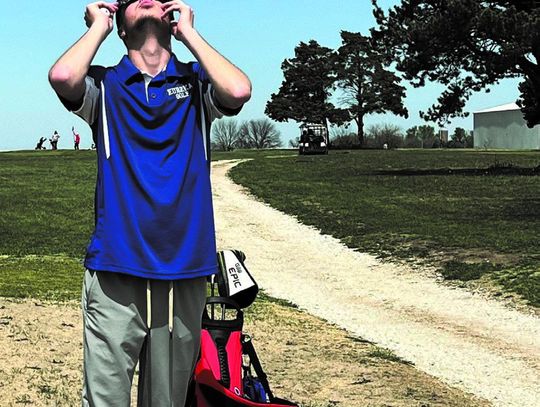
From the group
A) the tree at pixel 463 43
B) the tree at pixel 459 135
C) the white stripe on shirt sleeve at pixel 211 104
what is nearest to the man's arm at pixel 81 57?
the white stripe on shirt sleeve at pixel 211 104

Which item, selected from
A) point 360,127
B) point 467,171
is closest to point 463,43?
point 467,171

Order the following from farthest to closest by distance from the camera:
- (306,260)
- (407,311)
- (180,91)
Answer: (306,260), (407,311), (180,91)

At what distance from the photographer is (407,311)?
10.6m

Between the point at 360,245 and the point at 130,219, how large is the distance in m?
13.5

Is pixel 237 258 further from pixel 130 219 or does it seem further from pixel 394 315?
pixel 394 315

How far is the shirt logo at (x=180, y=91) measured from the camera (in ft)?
9.90

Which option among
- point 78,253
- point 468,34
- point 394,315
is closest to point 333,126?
point 468,34

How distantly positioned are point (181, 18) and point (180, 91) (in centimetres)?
23

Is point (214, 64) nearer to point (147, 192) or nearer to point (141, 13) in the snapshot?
point (141, 13)

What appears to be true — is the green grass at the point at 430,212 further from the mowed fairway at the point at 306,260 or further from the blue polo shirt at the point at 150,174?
the blue polo shirt at the point at 150,174

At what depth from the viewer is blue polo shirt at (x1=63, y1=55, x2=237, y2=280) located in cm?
294

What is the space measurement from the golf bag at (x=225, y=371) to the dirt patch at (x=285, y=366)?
81.0 inches

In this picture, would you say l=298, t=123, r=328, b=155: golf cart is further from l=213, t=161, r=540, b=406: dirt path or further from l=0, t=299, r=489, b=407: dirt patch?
l=0, t=299, r=489, b=407: dirt patch

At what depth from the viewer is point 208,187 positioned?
10.0 ft
